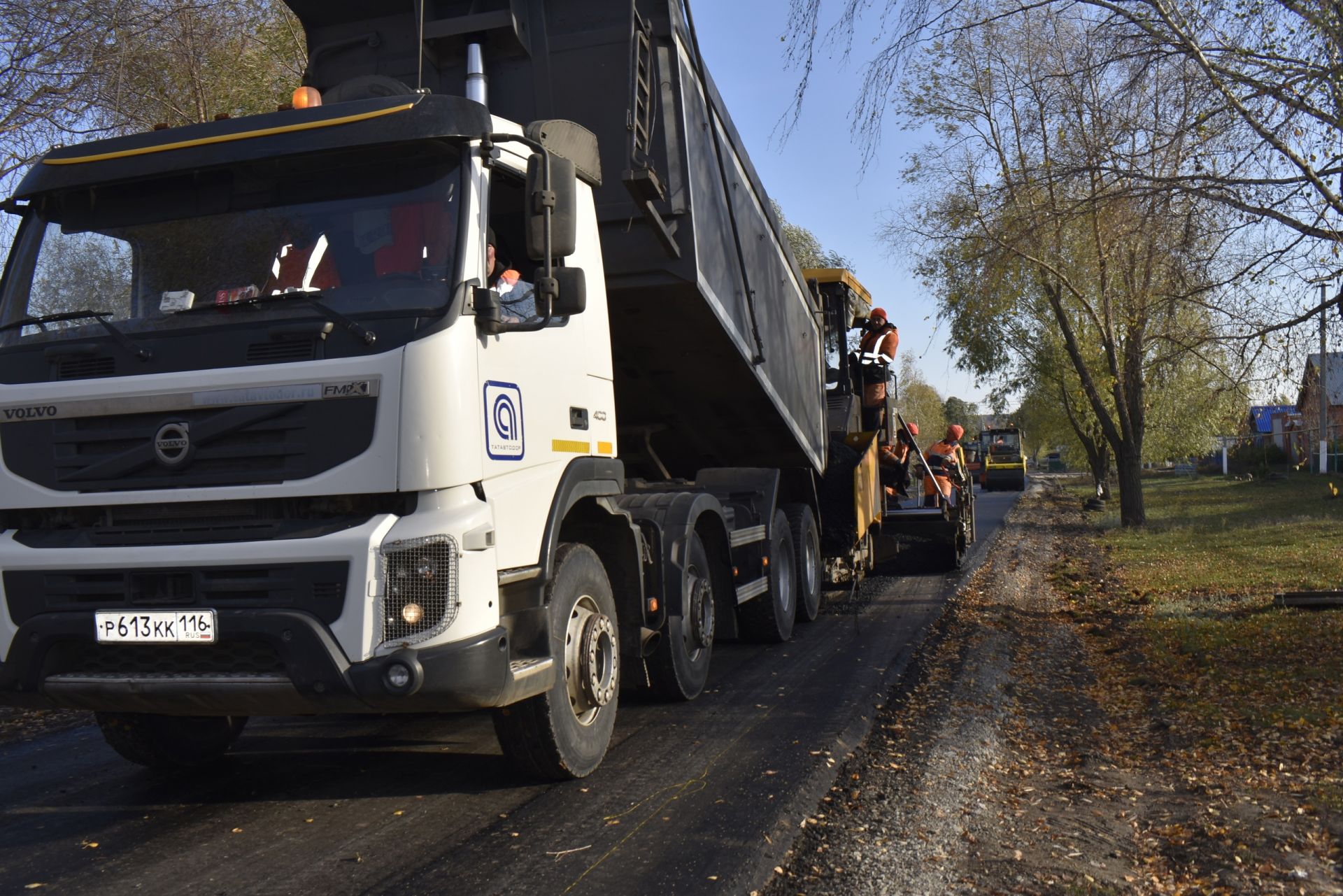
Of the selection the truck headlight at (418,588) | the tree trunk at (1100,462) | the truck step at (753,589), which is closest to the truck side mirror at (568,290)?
the truck headlight at (418,588)

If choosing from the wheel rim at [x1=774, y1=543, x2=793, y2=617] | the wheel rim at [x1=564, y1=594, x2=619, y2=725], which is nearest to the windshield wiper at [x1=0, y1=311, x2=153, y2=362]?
the wheel rim at [x1=564, y1=594, x2=619, y2=725]

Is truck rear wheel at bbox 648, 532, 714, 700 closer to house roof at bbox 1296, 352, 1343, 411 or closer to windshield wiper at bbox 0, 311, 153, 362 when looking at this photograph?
windshield wiper at bbox 0, 311, 153, 362

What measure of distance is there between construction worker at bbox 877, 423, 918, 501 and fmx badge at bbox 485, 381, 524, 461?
8.81 meters

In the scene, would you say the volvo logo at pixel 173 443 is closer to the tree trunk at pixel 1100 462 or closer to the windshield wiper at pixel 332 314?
the windshield wiper at pixel 332 314

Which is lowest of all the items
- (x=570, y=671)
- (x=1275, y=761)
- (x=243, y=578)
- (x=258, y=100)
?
(x=1275, y=761)

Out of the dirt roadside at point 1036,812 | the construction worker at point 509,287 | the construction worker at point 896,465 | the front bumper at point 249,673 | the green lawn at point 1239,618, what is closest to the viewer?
the dirt roadside at point 1036,812

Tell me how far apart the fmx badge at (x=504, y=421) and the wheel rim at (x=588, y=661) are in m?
0.89

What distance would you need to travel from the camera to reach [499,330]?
4652 mm

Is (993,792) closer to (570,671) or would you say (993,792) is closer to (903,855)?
(903,855)

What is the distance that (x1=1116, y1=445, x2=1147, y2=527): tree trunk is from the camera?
75.6 ft

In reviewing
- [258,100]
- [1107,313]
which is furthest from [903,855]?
[1107,313]

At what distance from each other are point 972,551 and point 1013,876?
14.3 meters

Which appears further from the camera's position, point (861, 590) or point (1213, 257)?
point (861, 590)

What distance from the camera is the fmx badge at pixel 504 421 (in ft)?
15.0
